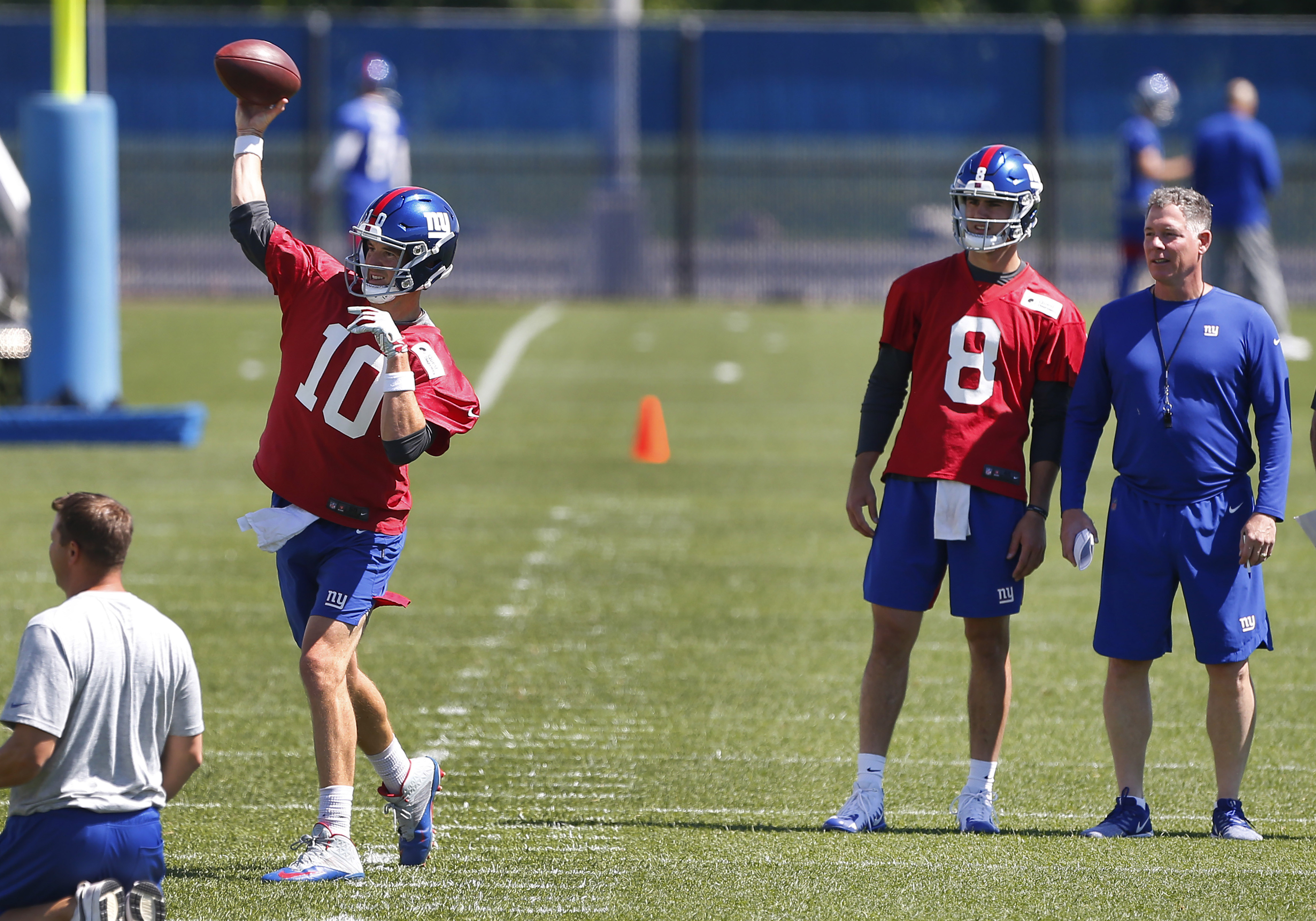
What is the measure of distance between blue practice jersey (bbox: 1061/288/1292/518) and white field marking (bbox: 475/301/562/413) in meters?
8.31

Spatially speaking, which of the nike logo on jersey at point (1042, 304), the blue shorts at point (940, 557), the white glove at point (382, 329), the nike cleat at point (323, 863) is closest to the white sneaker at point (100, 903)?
the nike cleat at point (323, 863)

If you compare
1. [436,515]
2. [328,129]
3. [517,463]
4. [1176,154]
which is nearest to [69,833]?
[436,515]

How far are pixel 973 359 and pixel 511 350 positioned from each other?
12.3 meters

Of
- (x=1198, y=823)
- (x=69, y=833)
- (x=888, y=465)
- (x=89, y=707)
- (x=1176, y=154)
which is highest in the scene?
(x=1176, y=154)

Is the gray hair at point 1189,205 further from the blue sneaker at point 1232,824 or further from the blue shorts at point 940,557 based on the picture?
the blue sneaker at point 1232,824

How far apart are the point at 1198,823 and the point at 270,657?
3775 millimetres

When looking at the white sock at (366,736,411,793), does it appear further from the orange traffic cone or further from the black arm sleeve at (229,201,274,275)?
the orange traffic cone

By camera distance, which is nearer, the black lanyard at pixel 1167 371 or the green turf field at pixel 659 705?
the green turf field at pixel 659 705

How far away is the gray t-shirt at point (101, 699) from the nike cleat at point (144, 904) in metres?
0.17

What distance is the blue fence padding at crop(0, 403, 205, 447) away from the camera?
40.8 feet

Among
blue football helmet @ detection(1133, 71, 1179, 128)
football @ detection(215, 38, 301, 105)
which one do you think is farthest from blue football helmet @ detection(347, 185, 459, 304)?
blue football helmet @ detection(1133, 71, 1179, 128)

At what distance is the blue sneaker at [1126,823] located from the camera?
16.8 feet

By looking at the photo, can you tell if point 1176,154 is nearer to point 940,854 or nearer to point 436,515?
point 436,515

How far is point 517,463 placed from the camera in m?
12.1
